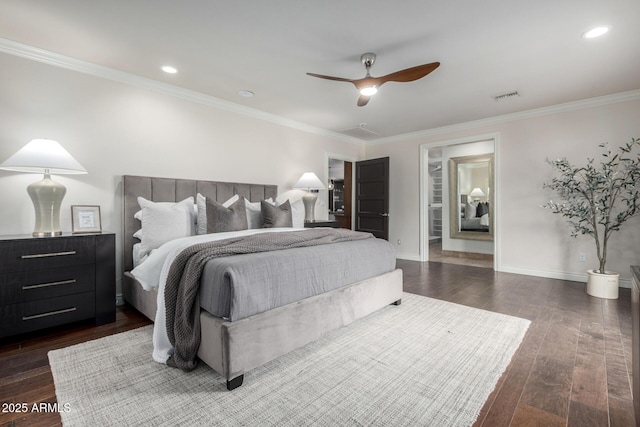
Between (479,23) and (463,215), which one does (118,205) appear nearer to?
(479,23)

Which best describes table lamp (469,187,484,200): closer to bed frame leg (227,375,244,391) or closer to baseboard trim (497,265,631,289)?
baseboard trim (497,265,631,289)

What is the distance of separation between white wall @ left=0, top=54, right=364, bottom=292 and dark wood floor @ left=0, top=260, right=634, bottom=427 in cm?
125

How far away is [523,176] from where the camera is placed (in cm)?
454

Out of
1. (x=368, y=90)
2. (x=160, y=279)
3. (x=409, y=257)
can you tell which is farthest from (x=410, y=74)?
(x=409, y=257)

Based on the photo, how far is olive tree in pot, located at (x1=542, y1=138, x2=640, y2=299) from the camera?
11.3ft

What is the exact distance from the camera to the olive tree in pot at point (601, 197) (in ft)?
11.3

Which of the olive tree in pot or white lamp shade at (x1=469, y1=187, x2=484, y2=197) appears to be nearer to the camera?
the olive tree in pot

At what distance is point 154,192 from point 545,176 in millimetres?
5367

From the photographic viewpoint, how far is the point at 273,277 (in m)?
1.85

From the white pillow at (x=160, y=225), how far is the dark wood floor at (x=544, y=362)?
28.8 inches

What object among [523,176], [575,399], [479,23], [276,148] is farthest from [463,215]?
[575,399]

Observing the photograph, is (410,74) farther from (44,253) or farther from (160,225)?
(44,253)

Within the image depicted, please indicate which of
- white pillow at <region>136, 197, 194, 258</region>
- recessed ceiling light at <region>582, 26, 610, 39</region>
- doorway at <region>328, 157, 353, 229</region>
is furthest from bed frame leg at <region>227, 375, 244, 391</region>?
doorway at <region>328, 157, 353, 229</region>

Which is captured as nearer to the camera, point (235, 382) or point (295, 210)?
point (235, 382)
